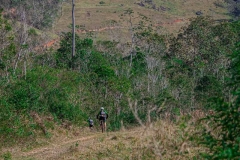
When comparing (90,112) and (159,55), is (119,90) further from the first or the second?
(159,55)

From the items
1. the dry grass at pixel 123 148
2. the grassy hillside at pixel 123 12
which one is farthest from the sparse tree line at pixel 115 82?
the grassy hillside at pixel 123 12

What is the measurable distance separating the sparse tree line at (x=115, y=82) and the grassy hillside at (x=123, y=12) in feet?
69.3

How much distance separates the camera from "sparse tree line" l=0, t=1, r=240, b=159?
51.0 ft

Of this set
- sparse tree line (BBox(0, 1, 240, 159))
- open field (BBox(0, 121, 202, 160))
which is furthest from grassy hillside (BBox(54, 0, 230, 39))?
open field (BBox(0, 121, 202, 160))

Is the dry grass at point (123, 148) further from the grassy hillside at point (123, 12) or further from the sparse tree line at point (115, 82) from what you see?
the grassy hillside at point (123, 12)

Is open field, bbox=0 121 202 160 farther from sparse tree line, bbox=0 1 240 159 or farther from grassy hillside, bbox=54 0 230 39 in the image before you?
grassy hillside, bbox=54 0 230 39

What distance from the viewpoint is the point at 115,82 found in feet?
69.4

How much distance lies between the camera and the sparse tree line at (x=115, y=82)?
15.5 metres

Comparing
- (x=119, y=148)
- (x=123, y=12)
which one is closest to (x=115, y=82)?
(x=119, y=148)

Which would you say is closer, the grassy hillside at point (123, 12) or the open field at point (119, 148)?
the open field at point (119, 148)

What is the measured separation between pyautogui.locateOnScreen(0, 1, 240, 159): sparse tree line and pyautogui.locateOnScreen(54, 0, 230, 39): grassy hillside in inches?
831

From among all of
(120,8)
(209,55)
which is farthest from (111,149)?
(120,8)

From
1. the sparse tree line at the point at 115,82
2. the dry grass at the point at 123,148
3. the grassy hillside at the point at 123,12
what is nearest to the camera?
the dry grass at the point at 123,148

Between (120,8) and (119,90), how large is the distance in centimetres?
4554
